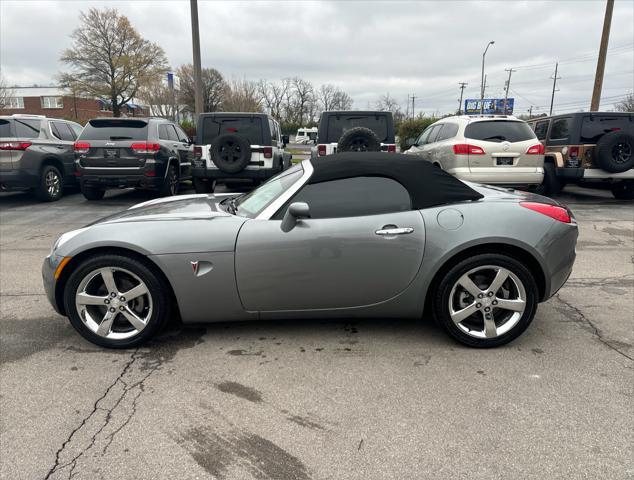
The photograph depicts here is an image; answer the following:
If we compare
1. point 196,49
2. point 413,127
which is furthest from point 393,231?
point 413,127

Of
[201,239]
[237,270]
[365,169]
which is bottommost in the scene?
[237,270]

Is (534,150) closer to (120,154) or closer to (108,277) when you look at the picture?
(108,277)

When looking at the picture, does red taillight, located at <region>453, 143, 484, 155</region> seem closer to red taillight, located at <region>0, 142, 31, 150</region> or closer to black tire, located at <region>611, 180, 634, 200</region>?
black tire, located at <region>611, 180, 634, 200</region>

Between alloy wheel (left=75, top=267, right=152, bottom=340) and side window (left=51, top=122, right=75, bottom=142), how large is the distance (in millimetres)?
8887

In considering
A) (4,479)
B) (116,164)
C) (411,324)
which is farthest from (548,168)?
(4,479)

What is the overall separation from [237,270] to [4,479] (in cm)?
165

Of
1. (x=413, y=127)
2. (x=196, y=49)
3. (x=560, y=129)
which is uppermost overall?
(x=196, y=49)

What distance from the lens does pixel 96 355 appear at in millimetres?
3180

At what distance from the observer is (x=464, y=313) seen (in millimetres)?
3197

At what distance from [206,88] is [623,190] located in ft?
183

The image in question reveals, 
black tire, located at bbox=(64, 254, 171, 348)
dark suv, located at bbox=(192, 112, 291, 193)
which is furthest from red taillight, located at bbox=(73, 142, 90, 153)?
black tire, located at bbox=(64, 254, 171, 348)

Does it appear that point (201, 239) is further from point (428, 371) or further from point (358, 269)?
point (428, 371)

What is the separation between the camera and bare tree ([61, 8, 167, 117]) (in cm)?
4338

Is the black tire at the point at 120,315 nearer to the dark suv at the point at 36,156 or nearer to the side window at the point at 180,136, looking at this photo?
the dark suv at the point at 36,156
